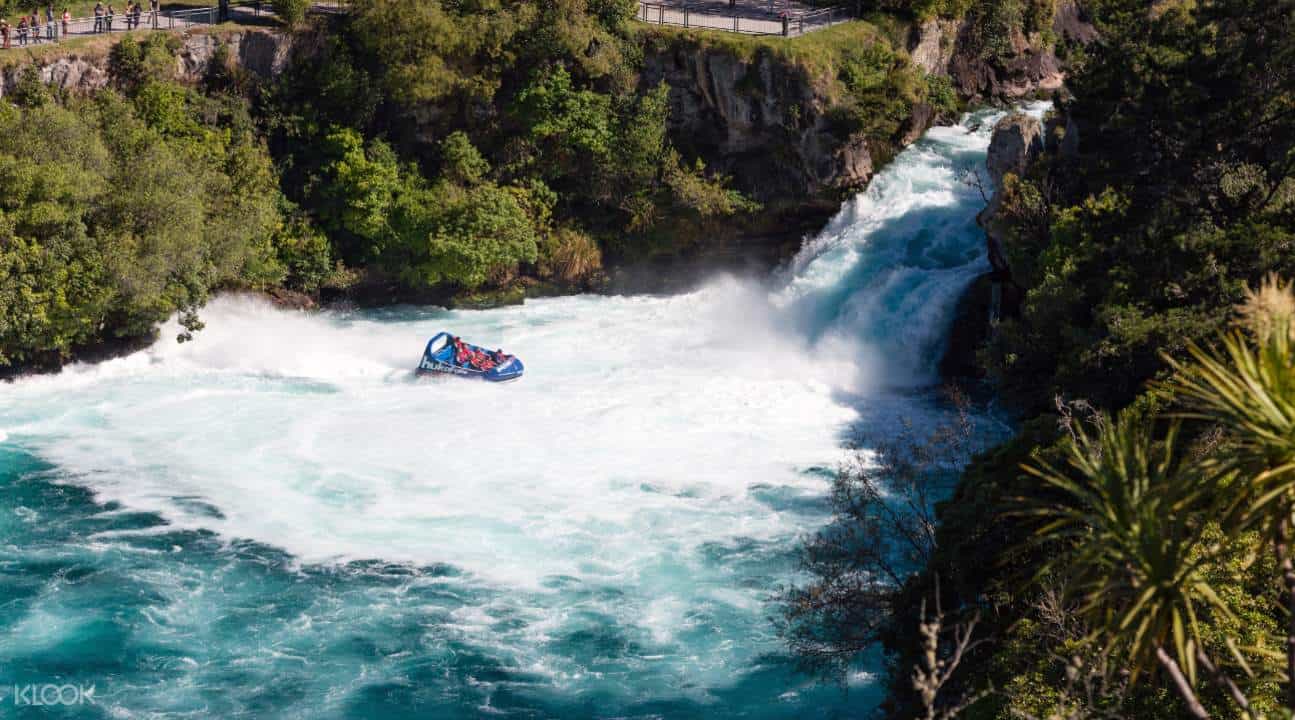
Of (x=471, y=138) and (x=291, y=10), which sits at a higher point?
(x=291, y=10)

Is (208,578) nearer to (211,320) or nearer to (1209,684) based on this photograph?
(211,320)

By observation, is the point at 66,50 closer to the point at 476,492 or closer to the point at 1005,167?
the point at 476,492

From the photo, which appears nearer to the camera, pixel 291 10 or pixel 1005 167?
pixel 1005 167

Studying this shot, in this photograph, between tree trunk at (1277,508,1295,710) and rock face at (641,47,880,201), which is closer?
tree trunk at (1277,508,1295,710)

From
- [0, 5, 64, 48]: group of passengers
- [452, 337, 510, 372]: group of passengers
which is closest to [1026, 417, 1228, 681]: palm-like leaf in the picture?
[452, 337, 510, 372]: group of passengers

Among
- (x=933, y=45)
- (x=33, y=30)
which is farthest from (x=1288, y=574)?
(x=33, y=30)

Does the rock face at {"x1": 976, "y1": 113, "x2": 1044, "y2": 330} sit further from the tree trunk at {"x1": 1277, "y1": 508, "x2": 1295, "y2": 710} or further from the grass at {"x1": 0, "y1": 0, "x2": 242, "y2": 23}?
the grass at {"x1": 0, "y1": 0, "x2": 242, "y2": 23}

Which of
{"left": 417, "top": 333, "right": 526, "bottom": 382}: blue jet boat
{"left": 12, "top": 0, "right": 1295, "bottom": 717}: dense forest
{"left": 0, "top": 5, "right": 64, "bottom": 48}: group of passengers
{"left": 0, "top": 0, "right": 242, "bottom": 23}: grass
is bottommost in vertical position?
{"left": 417, "top": 333, "right": 526, "bottom": 382}: blue jet boat
